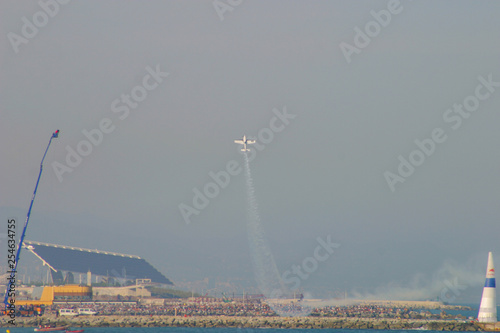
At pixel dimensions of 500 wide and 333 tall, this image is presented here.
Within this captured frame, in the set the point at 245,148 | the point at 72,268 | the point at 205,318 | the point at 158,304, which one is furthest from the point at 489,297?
the point at 72,268

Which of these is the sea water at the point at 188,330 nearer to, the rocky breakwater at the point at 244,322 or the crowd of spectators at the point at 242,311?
the rocky breakwater at the point at 244,322

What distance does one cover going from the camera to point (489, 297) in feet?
290

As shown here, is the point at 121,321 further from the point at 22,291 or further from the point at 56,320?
the point at 22,291

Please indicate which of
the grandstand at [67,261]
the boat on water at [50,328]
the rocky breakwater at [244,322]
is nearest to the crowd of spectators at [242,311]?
the rocky breakwater at [244,322]

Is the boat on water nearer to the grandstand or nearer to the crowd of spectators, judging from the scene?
the crowd of spectators

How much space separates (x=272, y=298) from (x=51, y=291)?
4258 centimetres

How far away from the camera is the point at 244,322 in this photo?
113 meters

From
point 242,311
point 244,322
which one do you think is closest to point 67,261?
point 242,311

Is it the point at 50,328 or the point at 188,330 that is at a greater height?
the point at 50,328

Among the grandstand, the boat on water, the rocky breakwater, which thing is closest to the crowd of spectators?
the rocky breakwater

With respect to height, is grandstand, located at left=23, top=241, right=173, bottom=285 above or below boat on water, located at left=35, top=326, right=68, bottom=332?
above

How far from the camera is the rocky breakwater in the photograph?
110 metres

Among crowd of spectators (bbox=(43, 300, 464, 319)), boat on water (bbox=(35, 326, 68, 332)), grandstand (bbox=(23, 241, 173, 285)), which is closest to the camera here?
boat on water (bbox=(35, 326, 68, 332))

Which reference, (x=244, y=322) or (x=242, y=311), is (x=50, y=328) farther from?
(x=242, y=311)
